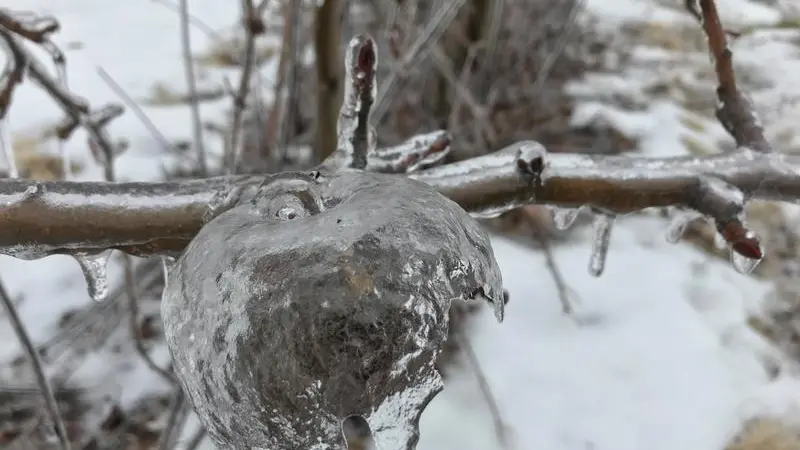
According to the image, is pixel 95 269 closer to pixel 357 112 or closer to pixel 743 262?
pixel 357 112

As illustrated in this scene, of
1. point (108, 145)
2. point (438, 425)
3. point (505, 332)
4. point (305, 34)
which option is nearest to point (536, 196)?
point (108, 145)

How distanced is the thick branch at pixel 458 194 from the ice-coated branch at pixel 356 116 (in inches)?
3.5

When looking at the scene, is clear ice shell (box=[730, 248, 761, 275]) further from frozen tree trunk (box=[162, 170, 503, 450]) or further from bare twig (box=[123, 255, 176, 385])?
bare twig (box=[123, 255, 176, 385])

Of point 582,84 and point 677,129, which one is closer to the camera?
point 677,129

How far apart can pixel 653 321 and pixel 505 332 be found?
498mm

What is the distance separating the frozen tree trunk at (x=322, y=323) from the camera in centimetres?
41

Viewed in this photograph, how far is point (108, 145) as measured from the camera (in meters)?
1.27

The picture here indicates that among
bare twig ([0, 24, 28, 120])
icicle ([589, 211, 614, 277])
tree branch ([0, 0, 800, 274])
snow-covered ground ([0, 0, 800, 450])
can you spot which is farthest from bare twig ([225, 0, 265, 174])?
snow-covered ground ([0, 0, 800, 450])

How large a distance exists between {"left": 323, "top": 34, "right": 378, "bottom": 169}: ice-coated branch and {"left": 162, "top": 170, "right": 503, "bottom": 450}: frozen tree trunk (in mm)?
208

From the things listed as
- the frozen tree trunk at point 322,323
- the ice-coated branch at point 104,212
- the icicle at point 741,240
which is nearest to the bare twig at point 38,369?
the ice-coated branch at point 104,212

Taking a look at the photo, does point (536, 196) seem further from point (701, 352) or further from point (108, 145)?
point (701, 352)

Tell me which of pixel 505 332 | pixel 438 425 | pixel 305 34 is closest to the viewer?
pixel 438 425

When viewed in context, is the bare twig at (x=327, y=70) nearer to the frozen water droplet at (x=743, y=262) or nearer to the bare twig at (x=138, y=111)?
the bare twig at (x=138, y=111)

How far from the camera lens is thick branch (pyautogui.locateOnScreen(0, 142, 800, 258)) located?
606 millimetres
